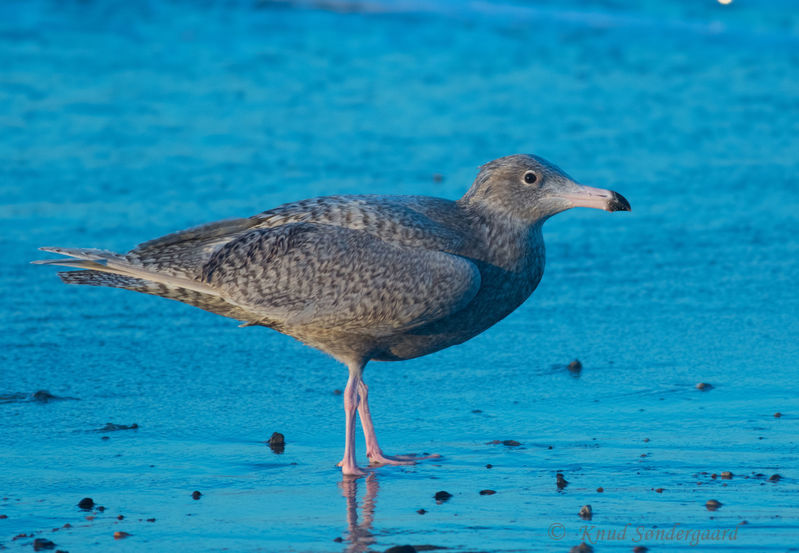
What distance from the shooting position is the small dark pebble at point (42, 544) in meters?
5.37

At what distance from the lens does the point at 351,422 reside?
673 centimetres

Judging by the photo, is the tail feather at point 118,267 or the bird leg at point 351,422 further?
the tail feather at point 118,267

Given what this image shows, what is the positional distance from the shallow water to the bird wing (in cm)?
73

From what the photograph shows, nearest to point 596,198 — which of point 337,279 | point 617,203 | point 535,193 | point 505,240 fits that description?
point 617,203

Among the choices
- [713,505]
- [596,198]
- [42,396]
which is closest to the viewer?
[713,505]

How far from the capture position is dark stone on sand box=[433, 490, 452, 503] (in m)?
6.02

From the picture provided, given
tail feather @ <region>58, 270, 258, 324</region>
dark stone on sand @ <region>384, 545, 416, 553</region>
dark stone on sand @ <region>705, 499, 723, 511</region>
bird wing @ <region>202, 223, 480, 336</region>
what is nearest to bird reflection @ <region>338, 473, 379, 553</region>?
dark stone on sand @ <region>384, 545, 416, 553</region>

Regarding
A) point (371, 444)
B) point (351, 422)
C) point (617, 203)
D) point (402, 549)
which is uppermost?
point (617, 203)

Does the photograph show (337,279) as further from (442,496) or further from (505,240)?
(442,496)

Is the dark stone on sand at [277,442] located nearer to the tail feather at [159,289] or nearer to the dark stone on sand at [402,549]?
the tail feather at [159,289]

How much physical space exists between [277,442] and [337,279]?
3.14 feet

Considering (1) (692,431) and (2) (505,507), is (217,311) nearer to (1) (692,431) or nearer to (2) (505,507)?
(2) (505,507)

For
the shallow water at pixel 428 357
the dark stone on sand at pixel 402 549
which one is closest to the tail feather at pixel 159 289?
the shallow water at pixel 428 357

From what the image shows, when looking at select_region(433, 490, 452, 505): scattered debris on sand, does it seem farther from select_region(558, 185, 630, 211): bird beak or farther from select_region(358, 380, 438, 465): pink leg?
select_region(558, 185, 630, 211): bird beak
